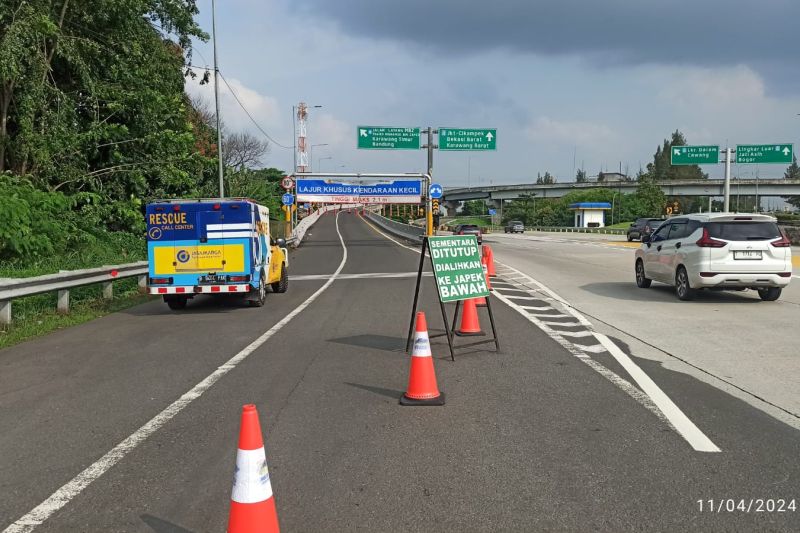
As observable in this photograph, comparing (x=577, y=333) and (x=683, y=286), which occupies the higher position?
(x=683, y=286)

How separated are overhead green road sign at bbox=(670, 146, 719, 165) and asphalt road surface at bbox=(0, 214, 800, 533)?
40.9 meters

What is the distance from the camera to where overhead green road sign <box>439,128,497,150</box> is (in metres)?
41.3

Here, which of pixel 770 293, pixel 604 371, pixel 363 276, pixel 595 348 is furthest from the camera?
pixel 363 276

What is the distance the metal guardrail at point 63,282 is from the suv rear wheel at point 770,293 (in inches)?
534

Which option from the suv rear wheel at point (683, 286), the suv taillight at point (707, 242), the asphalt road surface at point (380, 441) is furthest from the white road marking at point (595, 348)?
the suv rear wheel at point (683, 286)

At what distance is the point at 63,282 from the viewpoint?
12055 mm

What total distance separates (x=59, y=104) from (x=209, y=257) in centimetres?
942

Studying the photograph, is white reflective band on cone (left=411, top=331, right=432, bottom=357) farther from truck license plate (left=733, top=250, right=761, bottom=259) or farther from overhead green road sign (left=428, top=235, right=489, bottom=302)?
truck license plate (left=733, top=250, right=761, bottom=259)

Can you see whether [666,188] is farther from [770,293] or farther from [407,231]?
[770,293]

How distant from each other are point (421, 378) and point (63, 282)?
8.83 m

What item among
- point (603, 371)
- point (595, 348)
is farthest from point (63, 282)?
point (603, 371)

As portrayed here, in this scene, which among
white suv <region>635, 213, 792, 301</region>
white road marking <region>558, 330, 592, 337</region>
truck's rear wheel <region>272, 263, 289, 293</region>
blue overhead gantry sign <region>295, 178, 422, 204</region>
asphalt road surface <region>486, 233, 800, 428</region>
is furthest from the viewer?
blue overhead gantry sign <region>295, 178, 422, 204</region>
